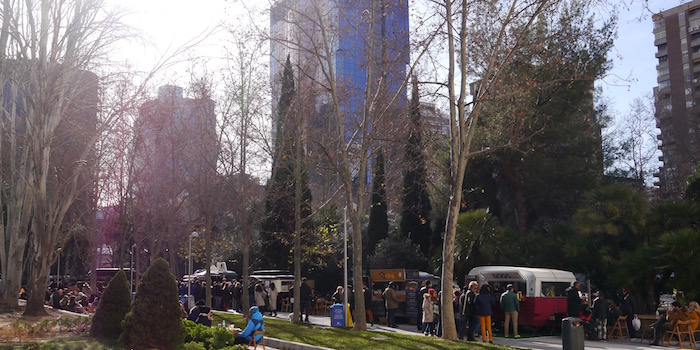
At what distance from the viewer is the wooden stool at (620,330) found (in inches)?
800

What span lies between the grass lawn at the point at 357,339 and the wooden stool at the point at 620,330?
19.9ft

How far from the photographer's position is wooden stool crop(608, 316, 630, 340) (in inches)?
800

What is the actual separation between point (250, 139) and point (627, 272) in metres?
14.5

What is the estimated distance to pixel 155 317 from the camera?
42.5ft

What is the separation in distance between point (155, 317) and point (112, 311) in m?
2.77

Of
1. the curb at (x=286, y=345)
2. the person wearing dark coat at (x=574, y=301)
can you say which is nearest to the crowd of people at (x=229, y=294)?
the curb at (x=286, y=345)

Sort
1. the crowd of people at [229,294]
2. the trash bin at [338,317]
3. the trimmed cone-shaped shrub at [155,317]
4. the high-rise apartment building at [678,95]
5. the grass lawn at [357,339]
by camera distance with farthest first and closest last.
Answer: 1. the high-rise apartment building at [678,95]
2. the crowd of people at [229,294]
3. the trash bin at [338,317]
4. the grass lawn at [357,339]
5. the trimmed cone-shaped shrub at [155,317]

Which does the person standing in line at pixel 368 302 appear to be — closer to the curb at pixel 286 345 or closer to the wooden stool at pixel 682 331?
the curb at pixel 286 345

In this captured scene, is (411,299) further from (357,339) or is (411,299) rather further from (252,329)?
(252,329)

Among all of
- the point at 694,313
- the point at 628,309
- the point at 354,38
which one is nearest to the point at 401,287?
the point at 628,309

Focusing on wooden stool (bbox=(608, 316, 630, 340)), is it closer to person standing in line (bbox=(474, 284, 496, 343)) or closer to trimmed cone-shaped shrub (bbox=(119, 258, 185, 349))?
person standing in line (bbox=(474, 284, 496, 343))

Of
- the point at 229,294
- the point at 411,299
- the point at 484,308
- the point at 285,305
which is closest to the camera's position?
the point at 484,308

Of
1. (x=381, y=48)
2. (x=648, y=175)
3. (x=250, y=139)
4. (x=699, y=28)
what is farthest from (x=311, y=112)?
(x=699, y=28)

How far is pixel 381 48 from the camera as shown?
21.4 metres
